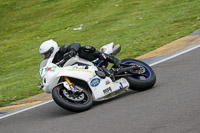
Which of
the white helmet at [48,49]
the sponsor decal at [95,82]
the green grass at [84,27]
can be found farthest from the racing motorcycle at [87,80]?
the green grass at [84,27]

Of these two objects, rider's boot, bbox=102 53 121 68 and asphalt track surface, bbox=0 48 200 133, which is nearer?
asphalt track surface, bbox=0 48 200 133

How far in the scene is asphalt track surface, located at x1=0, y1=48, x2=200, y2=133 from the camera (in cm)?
519

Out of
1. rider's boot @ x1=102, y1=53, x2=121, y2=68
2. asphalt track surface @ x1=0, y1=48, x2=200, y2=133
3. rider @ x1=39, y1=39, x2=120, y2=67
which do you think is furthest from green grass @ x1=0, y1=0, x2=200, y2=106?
rider's boot @ x1=102, y1=53, x2=121, y2=68

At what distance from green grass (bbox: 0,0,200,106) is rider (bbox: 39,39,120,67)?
3.00 metres

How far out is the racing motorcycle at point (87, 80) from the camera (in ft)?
22.7

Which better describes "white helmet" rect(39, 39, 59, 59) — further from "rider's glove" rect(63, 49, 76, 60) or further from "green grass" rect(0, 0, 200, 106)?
"green grass" rect(0, 0, 200, 106)

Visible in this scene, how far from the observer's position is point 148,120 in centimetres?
540

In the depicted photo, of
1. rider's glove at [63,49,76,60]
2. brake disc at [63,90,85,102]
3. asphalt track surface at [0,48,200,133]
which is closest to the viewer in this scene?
asphalt track surface at [0,48,200,133]

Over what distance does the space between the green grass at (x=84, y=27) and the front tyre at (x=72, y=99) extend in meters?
3.36

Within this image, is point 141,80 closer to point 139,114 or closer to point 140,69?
point 140,69

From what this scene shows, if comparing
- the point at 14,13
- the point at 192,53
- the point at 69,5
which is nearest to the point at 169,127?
the point at 192,53

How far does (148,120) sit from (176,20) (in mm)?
10850

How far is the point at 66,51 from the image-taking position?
24.1ft

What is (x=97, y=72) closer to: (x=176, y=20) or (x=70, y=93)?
(x=70, y=93)
